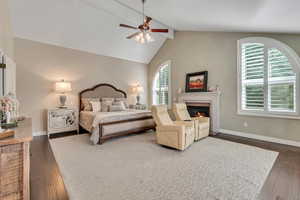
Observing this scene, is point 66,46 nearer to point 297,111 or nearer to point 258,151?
point 258,151

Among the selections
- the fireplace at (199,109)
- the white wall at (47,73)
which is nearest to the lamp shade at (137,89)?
the white wall at (47,73)

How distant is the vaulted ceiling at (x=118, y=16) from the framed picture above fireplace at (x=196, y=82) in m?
1.54

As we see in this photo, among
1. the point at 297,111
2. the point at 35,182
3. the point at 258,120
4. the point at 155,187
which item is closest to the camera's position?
the point at 155,187

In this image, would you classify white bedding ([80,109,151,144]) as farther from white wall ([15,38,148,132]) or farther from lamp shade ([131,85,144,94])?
lamp shade ([131,85,144,94])

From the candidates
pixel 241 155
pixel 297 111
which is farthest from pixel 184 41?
pixel 241 155

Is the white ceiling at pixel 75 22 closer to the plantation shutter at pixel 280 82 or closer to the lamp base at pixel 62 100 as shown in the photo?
the lamp base at pixel 62 100

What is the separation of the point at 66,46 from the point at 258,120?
6509 millimetres

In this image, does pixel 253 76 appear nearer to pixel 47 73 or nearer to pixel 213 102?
pixel 213 102

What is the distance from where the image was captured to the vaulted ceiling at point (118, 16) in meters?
2.79

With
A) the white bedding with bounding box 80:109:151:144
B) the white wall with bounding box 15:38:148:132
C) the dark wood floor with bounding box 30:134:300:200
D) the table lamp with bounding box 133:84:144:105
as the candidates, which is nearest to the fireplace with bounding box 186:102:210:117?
the white bedding with bounding box 80:109:151:144

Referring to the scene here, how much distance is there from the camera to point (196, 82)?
5.48m

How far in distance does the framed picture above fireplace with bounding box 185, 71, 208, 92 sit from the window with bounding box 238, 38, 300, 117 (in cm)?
108

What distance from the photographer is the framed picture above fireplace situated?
5.22m

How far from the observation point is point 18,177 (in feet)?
4.73
